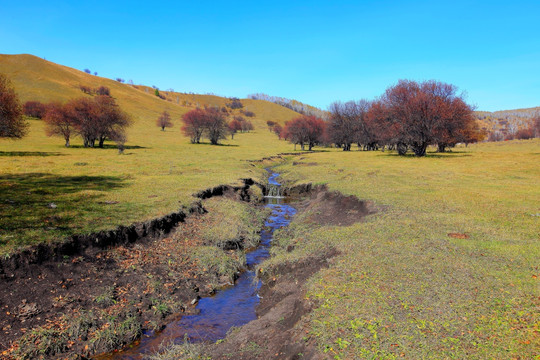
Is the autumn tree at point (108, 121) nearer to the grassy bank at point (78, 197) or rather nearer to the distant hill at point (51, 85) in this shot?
the grassy bank at point (78, 197)

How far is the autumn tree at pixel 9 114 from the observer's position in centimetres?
3288

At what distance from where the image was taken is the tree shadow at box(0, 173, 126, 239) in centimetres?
1128

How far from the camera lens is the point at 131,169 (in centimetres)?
2942

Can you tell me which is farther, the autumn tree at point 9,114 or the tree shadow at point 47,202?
the autumn tree at point 9,114

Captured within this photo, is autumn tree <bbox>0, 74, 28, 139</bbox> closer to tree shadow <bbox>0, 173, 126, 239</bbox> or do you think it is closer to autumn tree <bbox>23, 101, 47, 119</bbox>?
tree shadow <bbox>0, 173, 126, 239</bbox>

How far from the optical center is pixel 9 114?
33.5 meters

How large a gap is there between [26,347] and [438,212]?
56.7 feet

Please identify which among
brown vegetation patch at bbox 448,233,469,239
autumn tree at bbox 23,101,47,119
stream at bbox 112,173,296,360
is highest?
autumn tree at bbox 23,101,47,119

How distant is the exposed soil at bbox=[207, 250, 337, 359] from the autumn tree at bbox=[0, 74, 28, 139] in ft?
127

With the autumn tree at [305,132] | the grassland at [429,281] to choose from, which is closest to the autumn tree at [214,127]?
the autumn tree at [305,132]

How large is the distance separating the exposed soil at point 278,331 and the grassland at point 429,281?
38 centimetres

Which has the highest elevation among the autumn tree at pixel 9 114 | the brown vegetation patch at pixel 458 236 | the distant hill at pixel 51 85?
the distant hill at pixel 51 85

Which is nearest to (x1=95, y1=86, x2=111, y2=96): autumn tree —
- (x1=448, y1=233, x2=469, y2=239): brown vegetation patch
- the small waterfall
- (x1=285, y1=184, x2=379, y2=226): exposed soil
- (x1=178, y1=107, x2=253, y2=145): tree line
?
(x1=178, y1=107, x2=253, y2=145): tree line

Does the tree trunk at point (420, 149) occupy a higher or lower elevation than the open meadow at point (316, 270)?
higher
